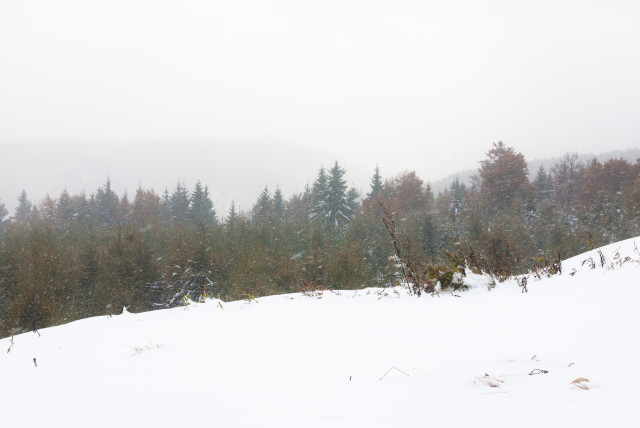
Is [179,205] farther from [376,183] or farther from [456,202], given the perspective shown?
[456,202]

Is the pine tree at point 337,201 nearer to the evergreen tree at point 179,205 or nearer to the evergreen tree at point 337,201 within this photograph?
the evergreen tree at point 337,201

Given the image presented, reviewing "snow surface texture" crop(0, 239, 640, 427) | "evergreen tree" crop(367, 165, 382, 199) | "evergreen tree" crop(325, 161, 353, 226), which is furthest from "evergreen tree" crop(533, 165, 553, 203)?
"snow surface texture" crop(0, 239, 640, 427)

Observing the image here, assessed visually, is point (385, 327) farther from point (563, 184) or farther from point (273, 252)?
point (563, 184)

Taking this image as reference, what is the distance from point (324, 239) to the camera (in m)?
27.9

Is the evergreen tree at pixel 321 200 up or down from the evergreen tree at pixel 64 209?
up

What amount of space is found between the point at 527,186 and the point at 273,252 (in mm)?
30541

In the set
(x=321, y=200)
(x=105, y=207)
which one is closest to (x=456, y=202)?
(x=321, y=200)

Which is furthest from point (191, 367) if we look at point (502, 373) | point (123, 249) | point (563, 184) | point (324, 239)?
point (563, 184)

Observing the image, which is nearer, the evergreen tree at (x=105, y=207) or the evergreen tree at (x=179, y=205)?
the evergreen tree at (x=105, y=207)

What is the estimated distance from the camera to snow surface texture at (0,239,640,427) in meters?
1.31

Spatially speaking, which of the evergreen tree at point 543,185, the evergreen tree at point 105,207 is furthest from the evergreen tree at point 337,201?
the evergreen tree at point 105,207

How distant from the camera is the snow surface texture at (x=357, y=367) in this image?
131 cm

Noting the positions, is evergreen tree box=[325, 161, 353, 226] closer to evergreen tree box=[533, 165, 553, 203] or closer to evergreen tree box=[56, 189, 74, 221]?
evergreen tree box=[533, 165, 553, 203]

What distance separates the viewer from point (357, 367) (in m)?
1.80
